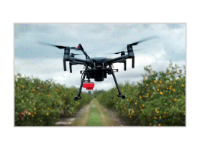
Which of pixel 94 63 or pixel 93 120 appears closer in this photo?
pixel 94 63

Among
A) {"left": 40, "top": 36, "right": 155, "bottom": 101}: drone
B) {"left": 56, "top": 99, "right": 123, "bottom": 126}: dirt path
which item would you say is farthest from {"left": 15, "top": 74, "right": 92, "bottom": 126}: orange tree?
{"left": 40, "top": 36, "right": 155, "bottom": 101}: drone

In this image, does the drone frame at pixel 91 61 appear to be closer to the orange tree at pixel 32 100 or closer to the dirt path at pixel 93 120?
the orange tree at pixel 32 100

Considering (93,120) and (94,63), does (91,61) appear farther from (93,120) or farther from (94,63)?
(93,120)

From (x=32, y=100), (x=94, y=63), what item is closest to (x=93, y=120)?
(x=32, y=100)

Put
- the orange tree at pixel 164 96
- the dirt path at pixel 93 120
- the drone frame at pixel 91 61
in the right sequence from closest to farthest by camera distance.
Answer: the drone frame at pixel 91 61
the orange tree at pixel 164 96
the dirt path at pixel 93 120

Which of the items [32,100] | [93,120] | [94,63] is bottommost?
[93,120]

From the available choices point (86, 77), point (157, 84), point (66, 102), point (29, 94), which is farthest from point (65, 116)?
point (86, 77)

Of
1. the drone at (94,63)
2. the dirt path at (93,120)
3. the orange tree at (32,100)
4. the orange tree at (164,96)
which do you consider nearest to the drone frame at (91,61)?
the drone at (94,63)

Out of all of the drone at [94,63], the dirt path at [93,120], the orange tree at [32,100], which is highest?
the drone at [94,63]

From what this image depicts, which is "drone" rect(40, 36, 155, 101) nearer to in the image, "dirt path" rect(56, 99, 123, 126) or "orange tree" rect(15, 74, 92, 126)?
"orange tree" rect(15, 74, 92, 126)

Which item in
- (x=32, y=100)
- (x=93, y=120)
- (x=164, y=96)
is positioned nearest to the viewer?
(x=164, y=96)

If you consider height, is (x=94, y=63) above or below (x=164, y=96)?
above

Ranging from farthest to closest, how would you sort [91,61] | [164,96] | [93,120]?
[93,120]
[164,96]
[91,61]

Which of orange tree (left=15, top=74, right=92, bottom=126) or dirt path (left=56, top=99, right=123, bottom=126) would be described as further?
dirt path (left=56, top=99, right=123, bottom=126)
